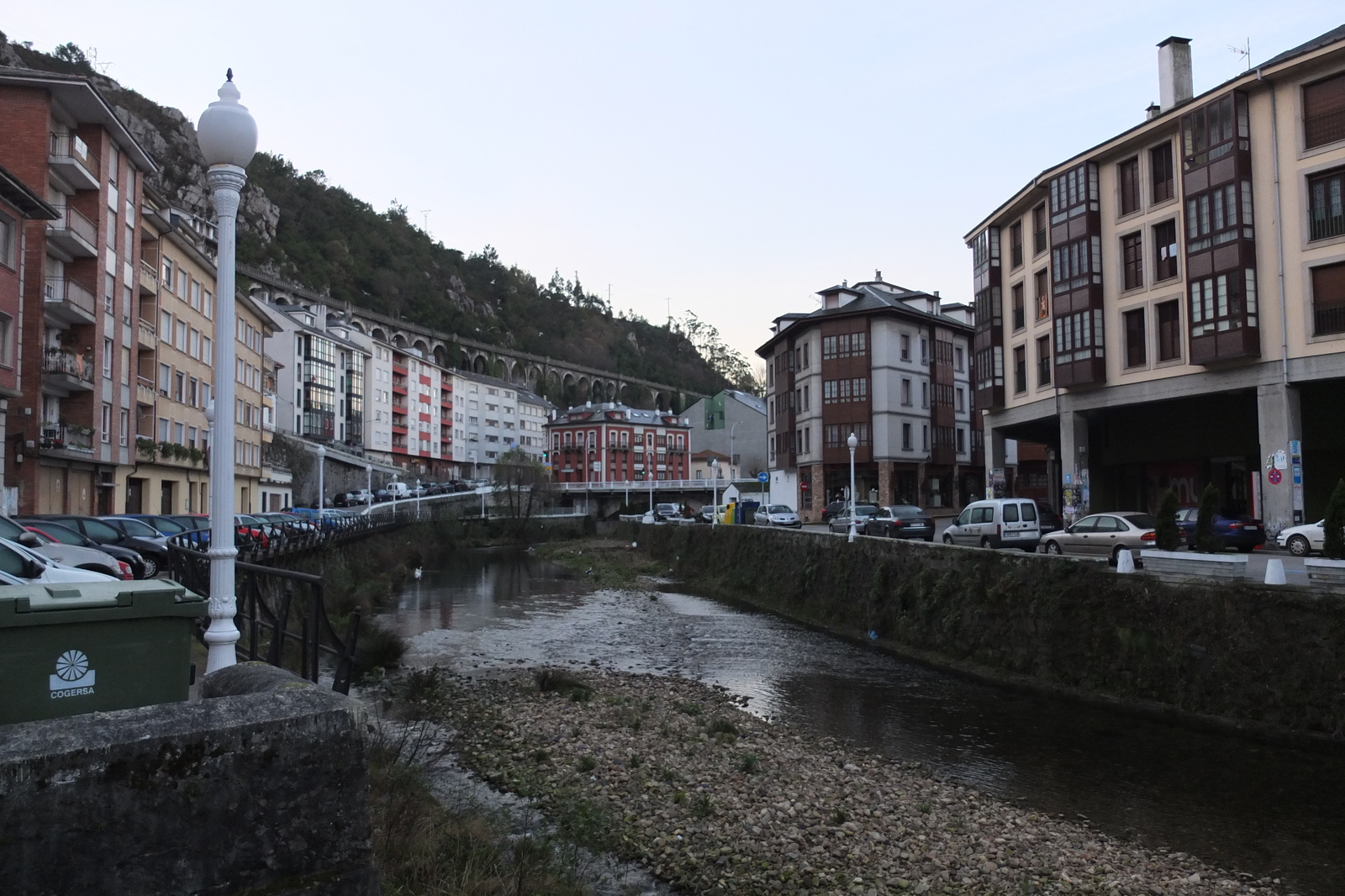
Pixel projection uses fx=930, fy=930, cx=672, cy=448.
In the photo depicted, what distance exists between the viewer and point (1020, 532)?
1134 inches

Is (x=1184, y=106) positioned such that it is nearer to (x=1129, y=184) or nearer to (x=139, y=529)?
(x=1129, y=184)

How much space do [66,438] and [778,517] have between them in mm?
32964

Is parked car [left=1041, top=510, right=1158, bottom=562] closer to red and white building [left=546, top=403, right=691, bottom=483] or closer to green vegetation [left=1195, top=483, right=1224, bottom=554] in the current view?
green vegetation [left=1195, top=483, right=1224, bottom=554]

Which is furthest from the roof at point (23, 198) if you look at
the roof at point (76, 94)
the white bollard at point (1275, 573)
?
the white bollard at point (1275, 573)

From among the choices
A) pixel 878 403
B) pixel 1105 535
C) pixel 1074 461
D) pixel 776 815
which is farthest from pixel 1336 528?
pixel 878 403

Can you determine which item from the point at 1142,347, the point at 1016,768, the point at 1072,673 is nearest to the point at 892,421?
the point at 1142,347

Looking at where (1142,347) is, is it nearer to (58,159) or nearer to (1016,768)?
(1016,768)

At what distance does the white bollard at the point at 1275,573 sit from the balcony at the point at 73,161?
38.8 meters

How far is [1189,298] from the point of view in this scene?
102 ft

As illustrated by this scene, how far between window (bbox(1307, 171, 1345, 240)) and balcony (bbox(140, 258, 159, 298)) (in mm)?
45890

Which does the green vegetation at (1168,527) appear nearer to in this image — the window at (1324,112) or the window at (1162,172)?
the window at (1324,112)

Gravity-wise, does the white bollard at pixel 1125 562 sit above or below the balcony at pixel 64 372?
below

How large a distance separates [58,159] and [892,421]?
4516 cm

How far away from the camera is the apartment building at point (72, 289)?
32.5m
